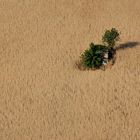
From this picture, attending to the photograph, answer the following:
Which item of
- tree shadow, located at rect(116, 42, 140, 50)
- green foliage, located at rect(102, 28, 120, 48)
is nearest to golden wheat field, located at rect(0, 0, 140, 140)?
tree shadow, located at rect(116, 42, 140, 50)

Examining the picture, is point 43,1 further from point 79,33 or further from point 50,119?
point 50,119

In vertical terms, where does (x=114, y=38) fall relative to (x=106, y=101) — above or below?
above

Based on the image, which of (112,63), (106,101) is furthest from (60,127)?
(112,63)

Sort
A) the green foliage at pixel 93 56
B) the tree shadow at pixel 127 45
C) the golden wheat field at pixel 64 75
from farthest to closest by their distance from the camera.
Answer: the tree shadow at pixel 127 45 → the green foliage at pixel 93 56 → the golden wheat field at pixel 64 75

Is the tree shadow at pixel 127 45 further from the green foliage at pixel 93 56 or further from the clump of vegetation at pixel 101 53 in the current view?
the green foliage at pixel 93 56

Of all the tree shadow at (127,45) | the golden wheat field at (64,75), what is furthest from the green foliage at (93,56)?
the tree shadow at (127,45)

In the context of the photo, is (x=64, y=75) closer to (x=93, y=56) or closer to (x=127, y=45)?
(x=93, y=56)

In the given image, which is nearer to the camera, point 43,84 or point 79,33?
point 43,84
